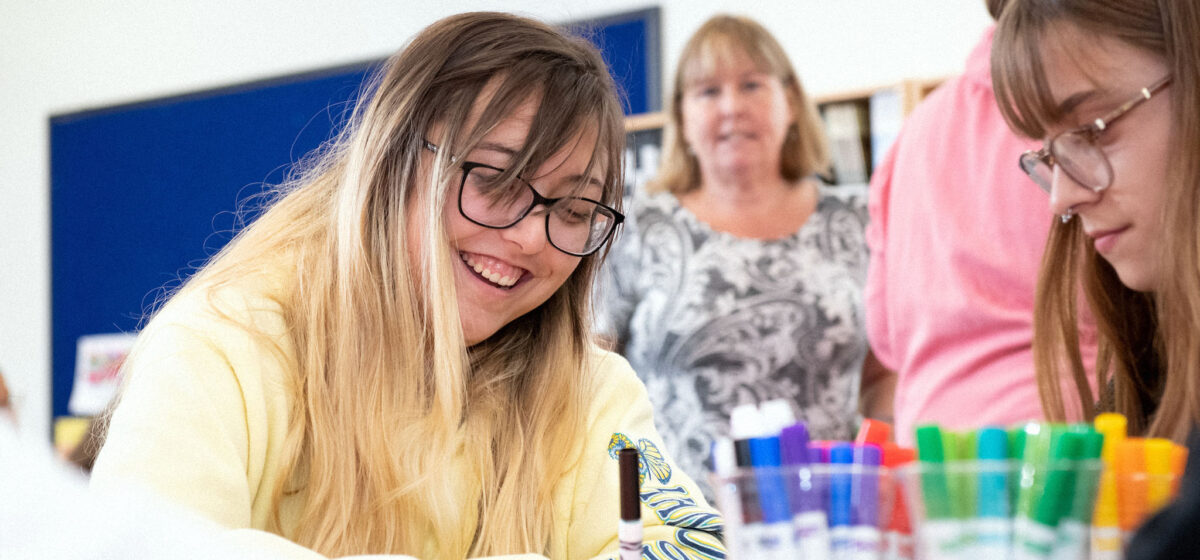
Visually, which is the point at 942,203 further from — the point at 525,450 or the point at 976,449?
the point at 976,449

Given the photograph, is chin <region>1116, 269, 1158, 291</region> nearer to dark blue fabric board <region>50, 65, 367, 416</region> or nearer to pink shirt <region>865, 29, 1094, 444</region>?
pink shirt <region>865, 29, 1094, 444</region>

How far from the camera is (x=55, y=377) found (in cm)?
440

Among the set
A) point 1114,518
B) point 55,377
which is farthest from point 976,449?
point 55,377

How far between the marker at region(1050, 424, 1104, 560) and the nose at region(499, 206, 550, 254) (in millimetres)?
605

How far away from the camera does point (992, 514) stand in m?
0.49

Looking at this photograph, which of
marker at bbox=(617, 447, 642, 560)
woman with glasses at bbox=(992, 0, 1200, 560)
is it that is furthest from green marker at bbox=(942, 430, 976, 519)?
woman with glasses at bbox=(992, 0, 1200, 560)

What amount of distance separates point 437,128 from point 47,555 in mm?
639

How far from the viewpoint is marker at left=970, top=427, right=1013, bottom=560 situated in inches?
19.2

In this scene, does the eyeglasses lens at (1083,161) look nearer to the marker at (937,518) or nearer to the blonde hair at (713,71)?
the marker at (937,518)

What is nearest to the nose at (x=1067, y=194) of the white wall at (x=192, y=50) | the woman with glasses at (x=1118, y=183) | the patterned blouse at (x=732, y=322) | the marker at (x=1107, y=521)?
the woman with glasses at (x=1118, y=183)

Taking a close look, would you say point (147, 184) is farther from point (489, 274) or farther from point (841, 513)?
point (841, 513)

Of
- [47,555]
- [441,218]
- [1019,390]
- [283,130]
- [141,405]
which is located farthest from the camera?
[283,130]

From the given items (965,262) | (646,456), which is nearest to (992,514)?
(646,456)

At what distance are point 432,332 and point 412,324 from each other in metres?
0.03
